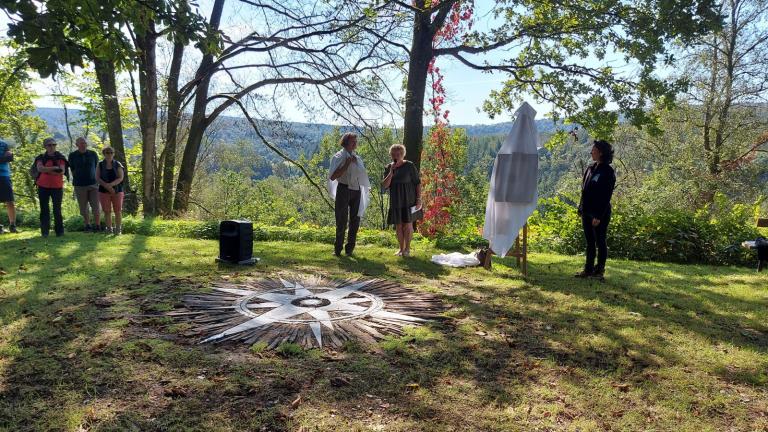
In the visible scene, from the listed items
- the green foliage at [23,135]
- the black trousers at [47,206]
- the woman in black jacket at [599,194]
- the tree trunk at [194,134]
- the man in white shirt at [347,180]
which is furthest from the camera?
the green foliage at [23,135]

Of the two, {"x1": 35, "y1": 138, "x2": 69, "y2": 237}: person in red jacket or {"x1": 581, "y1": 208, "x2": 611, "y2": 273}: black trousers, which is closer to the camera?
{"x1": 581, "y1": 208, "x2": 611, "y2": 273}: black trousers

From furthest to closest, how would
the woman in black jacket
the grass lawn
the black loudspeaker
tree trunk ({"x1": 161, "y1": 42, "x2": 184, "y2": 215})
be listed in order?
tree trunk ({"x1": 161, "y1": 42, "x2": 184, "y2": 215}), the black loudspeaker, the woman in black jacket, the grass lawn

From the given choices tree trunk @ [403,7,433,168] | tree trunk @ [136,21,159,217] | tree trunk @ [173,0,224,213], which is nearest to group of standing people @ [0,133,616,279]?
tree trunk @ [136,21,159,217]

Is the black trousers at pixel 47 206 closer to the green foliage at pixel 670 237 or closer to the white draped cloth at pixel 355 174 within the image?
the white draped cloth at pixel 355 174

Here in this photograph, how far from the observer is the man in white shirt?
293 inches

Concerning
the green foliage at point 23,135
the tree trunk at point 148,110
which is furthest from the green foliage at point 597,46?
the green foliage at point 23,135

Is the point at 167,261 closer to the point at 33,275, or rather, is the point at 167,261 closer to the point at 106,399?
the point at 33,275

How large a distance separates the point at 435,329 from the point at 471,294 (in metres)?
1.49

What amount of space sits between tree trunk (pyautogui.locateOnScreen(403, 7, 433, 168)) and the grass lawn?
7630 mm

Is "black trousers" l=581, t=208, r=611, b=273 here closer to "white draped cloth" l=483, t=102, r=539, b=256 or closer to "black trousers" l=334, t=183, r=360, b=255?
"white draped cloth" l=483, t=102, r=539, b=256

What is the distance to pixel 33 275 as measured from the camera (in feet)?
19.6

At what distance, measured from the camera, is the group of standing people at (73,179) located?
29.6 feet

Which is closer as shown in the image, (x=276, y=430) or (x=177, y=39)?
(x=276, y=430)

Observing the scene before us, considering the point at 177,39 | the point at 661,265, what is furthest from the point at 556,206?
the point at 177,39
